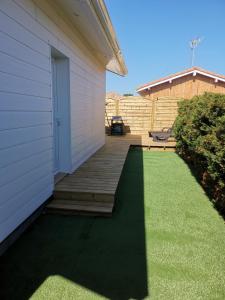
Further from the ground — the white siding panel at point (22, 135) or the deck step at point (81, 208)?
the white siding panel at point (22, 135)

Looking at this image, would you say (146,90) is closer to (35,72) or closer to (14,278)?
(35,72)

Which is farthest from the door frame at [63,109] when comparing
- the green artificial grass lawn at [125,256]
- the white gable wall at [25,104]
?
the green artificial grass lawn at [125,256]

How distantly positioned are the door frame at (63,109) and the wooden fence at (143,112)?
7324mm

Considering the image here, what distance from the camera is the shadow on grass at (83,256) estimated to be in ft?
5.80

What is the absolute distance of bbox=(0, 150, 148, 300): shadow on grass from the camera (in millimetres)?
1768

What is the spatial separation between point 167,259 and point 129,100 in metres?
9.47

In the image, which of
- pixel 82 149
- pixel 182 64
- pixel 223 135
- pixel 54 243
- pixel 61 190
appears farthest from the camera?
pixel 182 64

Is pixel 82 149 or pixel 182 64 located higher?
pixel 182 64

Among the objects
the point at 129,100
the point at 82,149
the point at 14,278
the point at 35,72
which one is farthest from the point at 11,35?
the point at 129,100

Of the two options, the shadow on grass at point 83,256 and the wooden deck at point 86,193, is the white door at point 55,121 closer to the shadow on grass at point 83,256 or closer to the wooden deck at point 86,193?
the wooden deck at point 86,193

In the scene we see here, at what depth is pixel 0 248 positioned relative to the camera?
2.11 meters

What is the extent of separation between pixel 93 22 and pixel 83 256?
3363 millimetres

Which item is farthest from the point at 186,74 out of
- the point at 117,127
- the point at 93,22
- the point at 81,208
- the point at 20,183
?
the point at 20,183

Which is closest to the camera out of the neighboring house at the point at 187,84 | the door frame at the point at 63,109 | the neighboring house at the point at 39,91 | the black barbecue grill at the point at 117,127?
the neighboring house at the point at 39,91
